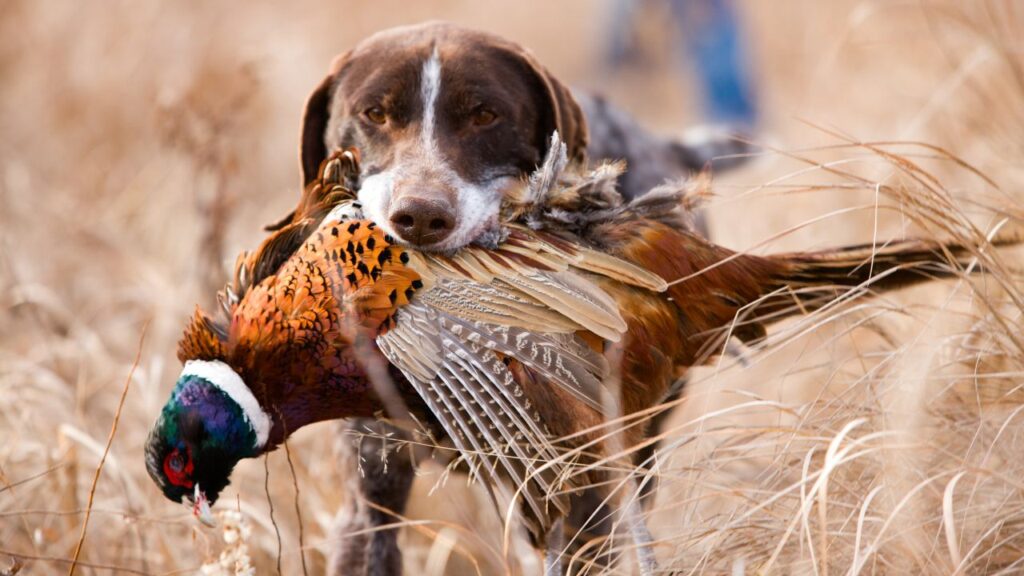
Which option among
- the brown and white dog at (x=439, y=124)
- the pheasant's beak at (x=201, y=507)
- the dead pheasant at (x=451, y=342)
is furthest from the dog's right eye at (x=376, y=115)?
the pheasant's beak at (x=201, y=507)

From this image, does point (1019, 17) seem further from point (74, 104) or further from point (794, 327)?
point (74, 104)

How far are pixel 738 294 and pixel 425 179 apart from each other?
0.74m

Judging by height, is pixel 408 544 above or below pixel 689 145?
below

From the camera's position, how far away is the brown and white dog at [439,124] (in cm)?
235

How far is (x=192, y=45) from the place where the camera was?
689cm

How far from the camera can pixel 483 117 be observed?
8.87 ft

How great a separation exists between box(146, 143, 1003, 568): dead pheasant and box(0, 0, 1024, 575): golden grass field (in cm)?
16

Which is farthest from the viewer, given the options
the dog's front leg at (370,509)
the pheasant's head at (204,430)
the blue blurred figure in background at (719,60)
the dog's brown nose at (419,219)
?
the blue blurred figure in background at (719,60)

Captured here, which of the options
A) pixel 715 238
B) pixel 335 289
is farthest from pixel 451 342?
pixel 715 238

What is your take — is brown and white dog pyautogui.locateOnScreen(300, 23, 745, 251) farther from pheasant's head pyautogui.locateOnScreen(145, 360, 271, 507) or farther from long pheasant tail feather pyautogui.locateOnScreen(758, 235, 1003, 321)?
long pheasant tail feather pyautogui.locateOnScreen(758, 235, 1003, 321)

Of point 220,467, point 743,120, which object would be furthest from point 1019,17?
point 220,467

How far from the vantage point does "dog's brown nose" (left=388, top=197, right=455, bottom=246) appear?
2.27 metres

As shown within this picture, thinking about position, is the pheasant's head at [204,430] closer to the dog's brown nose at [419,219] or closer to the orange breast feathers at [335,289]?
the orange breast feathers at [335,289]

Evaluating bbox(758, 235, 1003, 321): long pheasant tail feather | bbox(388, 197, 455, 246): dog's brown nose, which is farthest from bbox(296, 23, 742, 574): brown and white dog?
bbox(758, 235, 1003, 321): long pheasant tail feather
